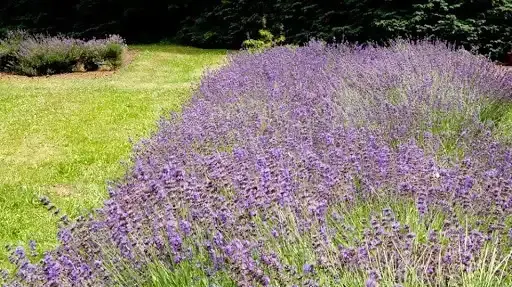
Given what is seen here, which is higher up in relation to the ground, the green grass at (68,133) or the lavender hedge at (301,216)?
the lavender hedge at (301,216)

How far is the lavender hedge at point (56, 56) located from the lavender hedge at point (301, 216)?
8.97 m

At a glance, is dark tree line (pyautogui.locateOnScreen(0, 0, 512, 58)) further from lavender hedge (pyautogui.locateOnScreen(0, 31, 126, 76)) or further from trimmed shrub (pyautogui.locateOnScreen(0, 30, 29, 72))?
trimmed shrub (pyautogui.locateOnScreen(0, 30, 29, 72))

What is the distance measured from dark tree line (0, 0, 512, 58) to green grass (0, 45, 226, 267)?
12.7ft

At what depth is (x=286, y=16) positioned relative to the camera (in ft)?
52.3

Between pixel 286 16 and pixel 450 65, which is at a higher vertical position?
pixel 450 65

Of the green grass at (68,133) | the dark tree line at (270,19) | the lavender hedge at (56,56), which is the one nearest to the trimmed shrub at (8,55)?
the lavender hedge at (56,56)

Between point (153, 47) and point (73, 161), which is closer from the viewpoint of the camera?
point (73, 161)

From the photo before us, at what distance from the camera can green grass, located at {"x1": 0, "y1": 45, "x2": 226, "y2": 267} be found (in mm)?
4590

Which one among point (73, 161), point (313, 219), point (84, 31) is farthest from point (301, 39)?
point (313, 219)

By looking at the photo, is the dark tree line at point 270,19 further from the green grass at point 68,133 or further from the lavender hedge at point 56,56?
the green grass at point 68,133

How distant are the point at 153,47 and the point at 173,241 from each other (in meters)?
16.1

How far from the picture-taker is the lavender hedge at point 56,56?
12.6m

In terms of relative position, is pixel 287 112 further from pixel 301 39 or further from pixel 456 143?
pixel 301 39

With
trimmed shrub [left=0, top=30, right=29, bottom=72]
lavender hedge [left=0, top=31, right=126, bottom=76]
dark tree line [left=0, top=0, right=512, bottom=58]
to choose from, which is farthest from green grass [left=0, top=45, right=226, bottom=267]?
dark tree line [left=0, top=0, right=512, bottom=58]
